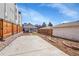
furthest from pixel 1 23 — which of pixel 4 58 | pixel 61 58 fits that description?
pixel 61 58

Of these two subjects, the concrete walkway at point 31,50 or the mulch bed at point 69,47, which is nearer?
the concrete walkway at point 31,50

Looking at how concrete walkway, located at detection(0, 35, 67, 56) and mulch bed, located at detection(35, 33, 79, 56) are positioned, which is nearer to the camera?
concrete walkway, located at detection(0, 35, 67, 56)

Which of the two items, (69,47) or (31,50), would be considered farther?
(69,47)

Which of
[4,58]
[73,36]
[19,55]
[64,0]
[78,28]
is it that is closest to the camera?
[4,58]

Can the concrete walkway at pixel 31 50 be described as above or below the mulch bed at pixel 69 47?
above

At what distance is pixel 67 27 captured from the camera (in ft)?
45.3

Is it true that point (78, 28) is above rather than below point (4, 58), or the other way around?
above

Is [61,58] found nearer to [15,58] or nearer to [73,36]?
[15,58]

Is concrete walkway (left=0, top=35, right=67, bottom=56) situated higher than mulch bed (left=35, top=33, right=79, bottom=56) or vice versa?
concrete walkway (left=0, top=35, right=67, bottom=56)

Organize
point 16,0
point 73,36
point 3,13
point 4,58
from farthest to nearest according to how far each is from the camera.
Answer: point 3,13 → point 73,36 → point 16,0 → point 4,58

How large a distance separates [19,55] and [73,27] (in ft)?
24.2

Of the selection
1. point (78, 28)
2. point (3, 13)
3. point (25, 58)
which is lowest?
point (25, 58)

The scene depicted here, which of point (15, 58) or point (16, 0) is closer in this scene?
point (15, 58)

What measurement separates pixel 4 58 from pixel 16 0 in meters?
4.28
